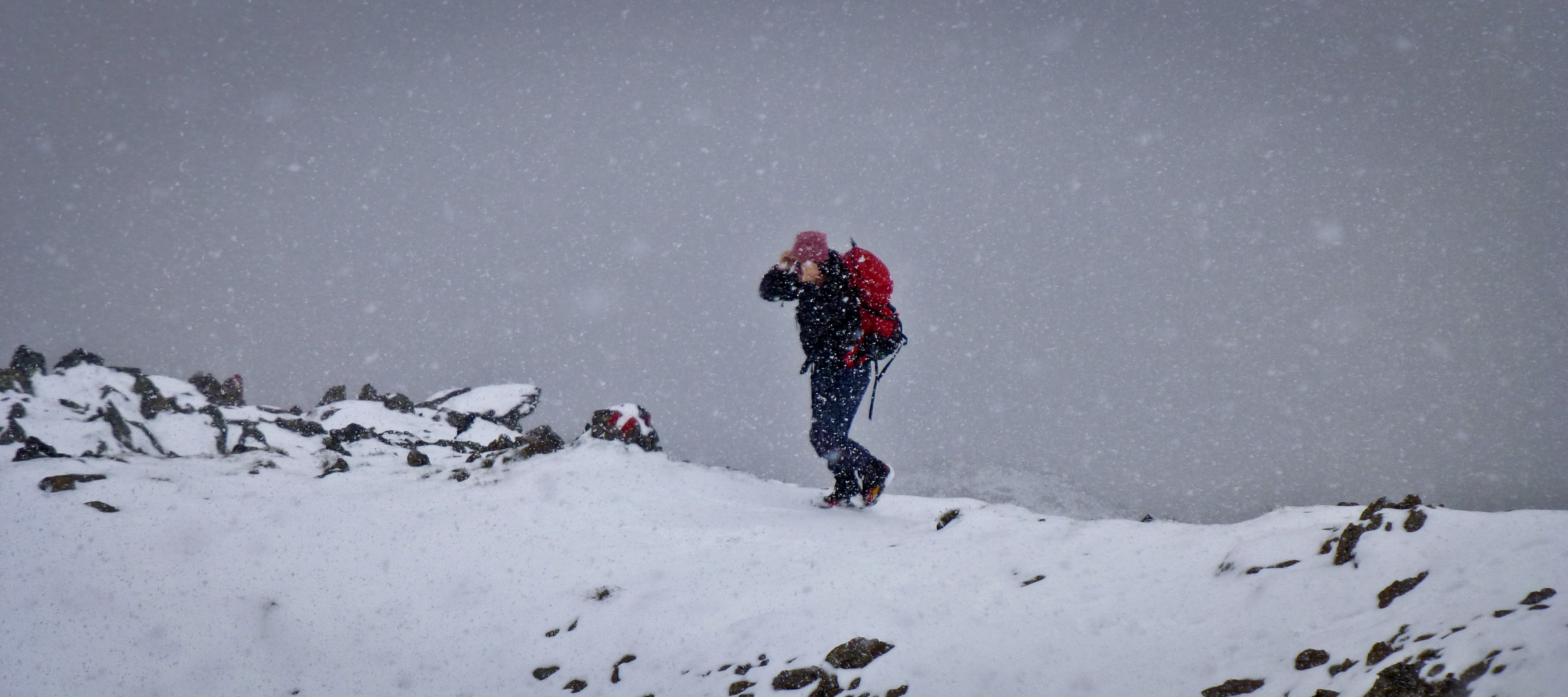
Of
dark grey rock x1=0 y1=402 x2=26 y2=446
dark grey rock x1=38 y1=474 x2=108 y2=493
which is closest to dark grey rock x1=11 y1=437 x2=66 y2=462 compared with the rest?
dark grey rock x1=0 y1=402 x2=26 y2=446

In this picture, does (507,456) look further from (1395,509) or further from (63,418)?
(1395,509)

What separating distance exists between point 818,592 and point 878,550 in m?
0.72

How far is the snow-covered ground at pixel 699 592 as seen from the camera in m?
2.94

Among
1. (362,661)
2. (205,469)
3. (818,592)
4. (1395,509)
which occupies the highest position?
(205,469)

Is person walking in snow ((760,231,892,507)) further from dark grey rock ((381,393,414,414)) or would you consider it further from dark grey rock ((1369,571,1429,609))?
dark grey rock ((381,393,414,414))

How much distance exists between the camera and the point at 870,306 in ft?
20.5

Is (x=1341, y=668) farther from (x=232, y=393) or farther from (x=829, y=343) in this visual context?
(x=232, y=393)

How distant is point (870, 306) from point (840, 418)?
38.6 inches

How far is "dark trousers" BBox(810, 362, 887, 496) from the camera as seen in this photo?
20.7ft

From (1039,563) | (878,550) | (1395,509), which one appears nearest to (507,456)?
(878,550)

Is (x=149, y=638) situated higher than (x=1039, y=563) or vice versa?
(x=1039, y=563)

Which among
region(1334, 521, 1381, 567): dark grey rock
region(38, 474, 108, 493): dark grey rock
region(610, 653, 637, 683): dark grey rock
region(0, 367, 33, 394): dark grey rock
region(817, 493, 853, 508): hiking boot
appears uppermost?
region(0, 367, 33, 394): dark grey rock

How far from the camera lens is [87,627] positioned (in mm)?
4598

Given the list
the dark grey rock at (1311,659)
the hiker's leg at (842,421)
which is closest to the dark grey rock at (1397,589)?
the dark grey rock at (1311,659)
